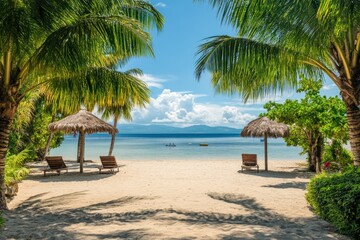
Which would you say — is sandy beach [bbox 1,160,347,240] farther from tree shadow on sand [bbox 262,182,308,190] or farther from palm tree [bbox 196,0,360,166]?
palm tree [bbox 196,0,360,166]

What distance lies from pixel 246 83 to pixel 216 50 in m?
1.63

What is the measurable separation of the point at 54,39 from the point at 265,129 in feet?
36.2

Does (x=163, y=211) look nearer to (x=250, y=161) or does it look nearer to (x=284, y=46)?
(x=284, y=46)

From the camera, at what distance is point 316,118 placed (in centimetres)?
1175

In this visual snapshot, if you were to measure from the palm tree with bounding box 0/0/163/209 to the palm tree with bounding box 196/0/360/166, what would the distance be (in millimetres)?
1597

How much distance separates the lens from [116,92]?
7.57m

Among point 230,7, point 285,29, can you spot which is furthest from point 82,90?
point 285,29

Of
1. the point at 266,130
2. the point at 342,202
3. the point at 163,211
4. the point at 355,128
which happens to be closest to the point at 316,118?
the point at 266,130

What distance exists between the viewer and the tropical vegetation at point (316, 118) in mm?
10828

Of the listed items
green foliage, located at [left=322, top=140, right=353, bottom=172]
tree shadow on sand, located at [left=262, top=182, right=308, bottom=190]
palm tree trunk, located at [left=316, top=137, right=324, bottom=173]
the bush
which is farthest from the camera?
palm tree trunk, located at [left=316, top=137, right=324, bottom=173]

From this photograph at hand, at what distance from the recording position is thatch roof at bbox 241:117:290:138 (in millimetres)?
14680

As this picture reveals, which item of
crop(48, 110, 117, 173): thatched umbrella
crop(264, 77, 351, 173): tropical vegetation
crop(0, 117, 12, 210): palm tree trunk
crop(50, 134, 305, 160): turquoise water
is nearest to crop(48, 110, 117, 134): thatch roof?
crop(48, 110, 117, 173): thatched umbrella

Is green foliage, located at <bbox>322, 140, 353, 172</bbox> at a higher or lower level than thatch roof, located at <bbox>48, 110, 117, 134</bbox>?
lower

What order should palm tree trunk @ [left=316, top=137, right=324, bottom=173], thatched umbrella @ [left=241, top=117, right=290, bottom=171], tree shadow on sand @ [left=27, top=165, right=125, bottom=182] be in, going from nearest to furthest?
1. tree shadow on sand @ [left=27, top=165, right=125, bottom=182]
2. palm tree trunk @ [left=316, top=137, right=324, bottom=173]
3. thatched umbrella @ [left=241, top=117, right=290, bottom=171]
